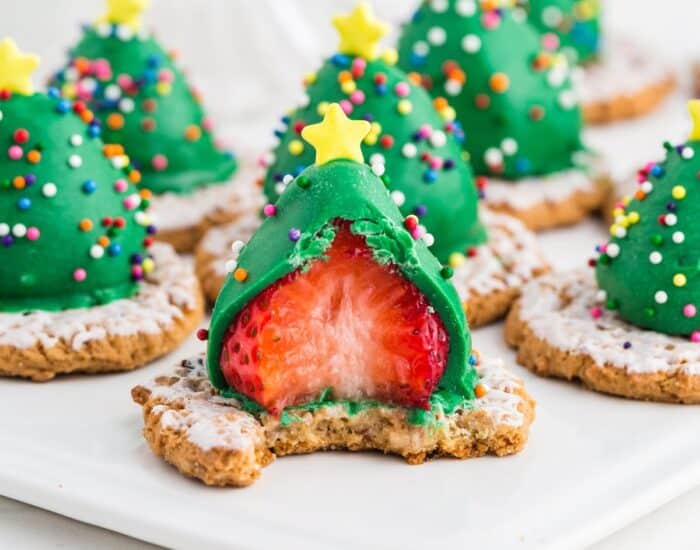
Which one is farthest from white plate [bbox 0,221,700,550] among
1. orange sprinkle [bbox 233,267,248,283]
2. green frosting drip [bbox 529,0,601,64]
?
green frosting drip [bbox 529,0,601,64]

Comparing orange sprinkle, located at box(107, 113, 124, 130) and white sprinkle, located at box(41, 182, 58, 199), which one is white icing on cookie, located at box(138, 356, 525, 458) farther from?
orange sprinkle, located at box(107, 113, 124, 130)

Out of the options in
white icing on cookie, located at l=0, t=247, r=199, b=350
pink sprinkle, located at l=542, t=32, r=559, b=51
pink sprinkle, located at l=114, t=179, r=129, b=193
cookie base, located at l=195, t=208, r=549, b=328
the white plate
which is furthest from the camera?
pink sprinkle, located at l=542, t=32, r=559, b=51

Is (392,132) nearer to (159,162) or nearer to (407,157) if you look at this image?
(407,157)

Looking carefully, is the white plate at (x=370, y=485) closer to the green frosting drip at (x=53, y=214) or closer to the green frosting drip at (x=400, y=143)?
the green frosting drip at (x=53, y=214)

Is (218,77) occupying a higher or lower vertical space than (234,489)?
higher

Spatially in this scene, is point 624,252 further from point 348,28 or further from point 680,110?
point 680,110

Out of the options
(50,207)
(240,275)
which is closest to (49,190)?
(50,207)

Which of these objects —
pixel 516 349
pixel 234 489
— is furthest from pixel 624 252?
pixel 234 489

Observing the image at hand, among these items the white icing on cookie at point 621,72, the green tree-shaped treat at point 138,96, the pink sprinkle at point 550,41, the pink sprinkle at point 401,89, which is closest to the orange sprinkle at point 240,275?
the pink sprinkle at point 401,89
